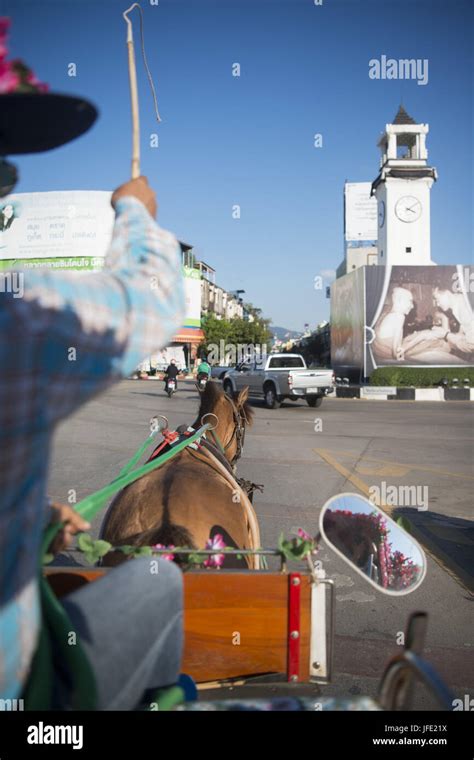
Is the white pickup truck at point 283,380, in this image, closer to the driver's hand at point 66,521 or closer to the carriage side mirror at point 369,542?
the carriage side mirror at point 369,542

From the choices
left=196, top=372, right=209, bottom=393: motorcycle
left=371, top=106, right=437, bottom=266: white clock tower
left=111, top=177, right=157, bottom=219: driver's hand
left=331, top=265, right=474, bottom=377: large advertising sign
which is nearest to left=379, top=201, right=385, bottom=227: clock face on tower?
left=371, top=106, right=437, bottom=266: white clock tower

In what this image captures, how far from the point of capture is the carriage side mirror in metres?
2.29

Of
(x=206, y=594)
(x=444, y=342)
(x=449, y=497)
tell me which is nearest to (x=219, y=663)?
(x=206, y=594)

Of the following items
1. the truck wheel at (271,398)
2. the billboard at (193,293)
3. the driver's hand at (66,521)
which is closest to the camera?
the driver's hand at (66,521)

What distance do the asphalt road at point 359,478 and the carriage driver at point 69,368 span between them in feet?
8.09

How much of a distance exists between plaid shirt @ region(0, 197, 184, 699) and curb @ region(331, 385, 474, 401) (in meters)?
24.9

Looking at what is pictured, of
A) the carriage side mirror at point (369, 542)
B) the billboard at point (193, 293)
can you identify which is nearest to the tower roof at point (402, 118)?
the billboard at point (193, 293)

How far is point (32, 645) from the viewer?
1.22m

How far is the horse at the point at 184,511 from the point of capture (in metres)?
2.81

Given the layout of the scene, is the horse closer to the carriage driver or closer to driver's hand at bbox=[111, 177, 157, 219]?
the carriage driver

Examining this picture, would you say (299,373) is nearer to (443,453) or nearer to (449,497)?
(443,453)

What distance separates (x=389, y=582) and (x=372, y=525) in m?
0.21

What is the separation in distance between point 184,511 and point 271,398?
59.7 feet

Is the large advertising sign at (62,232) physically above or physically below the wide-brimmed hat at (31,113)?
above
